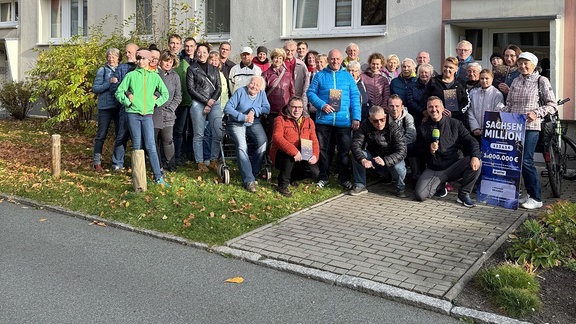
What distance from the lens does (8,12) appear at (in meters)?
23.1

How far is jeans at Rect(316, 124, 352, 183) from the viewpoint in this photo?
29.7ft

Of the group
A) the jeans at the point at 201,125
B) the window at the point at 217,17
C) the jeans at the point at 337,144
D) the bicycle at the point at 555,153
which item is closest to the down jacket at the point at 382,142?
the jeans at the point at 337,144

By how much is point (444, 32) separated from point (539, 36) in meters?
1.74

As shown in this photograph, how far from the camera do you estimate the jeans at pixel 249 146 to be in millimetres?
8938

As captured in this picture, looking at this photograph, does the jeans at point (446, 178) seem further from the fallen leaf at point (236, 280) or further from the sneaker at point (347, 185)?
the fallen leaf at point (236, 280)

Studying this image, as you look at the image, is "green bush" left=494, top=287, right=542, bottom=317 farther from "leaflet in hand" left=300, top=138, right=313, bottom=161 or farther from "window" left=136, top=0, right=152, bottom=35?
"window" left=136, top=0, right=152, bottom=35

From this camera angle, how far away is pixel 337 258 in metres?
6.10

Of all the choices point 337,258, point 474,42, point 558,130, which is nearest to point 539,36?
point 474,42

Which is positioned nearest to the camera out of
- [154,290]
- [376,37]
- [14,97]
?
[154,290]

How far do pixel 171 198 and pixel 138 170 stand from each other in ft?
2.18

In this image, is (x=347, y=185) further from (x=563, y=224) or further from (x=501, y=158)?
(x=563, y=224)

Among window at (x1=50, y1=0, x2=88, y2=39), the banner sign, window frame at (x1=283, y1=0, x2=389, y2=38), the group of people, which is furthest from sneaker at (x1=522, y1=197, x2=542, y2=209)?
window at (x1=50, y1=0, x2=88, y2=39)

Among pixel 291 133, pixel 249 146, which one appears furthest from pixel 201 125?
pixel 291 133

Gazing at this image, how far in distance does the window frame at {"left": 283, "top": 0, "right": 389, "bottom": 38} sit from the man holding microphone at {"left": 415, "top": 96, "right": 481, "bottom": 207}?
4864 millimetres
